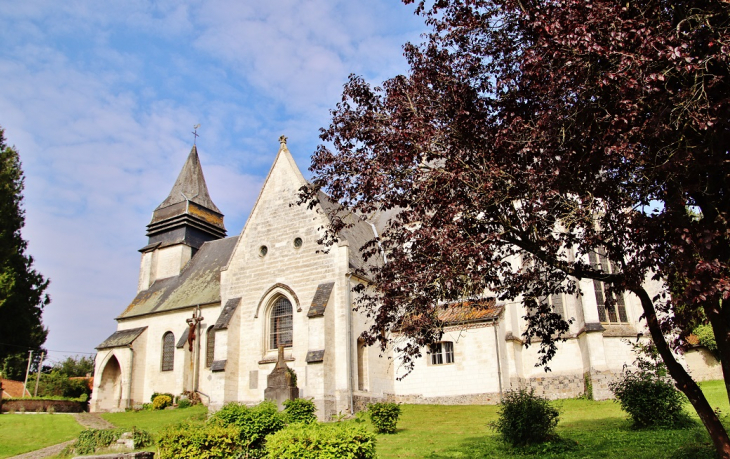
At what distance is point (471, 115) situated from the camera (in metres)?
8.38

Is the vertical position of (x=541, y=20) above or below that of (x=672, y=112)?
above

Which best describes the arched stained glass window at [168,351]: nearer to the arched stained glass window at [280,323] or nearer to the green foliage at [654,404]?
the arched stained glass window at [280,323]

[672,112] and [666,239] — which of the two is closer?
[672,112]

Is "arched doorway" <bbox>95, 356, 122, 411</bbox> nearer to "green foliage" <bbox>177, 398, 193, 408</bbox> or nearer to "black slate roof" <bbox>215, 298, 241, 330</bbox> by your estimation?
"green foliage" <bbox>177, 398, 193, 408</bbox>

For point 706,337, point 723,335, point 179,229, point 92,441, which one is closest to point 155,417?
point 92,441

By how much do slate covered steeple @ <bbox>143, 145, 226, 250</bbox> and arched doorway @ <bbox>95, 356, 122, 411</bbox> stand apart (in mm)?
7931

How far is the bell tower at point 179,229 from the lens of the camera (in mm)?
33875

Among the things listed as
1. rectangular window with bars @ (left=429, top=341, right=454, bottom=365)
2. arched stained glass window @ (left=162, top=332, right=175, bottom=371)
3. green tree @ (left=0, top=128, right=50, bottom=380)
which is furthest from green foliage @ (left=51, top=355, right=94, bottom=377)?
rectangular window with bars @ (left=429, top=341, right=454, bottom=365)

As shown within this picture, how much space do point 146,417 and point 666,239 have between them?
23.6 metres

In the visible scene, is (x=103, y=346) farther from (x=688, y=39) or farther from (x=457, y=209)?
(x=688, y=39)

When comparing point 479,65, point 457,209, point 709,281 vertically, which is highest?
point 479,65

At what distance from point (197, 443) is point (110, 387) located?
79.5 feet

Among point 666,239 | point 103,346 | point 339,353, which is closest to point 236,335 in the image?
point 339,353

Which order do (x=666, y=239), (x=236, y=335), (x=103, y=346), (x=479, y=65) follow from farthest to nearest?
(x=103, y=346), (x=236, y=335), (x=479, y=65), (x=666, y=239)
